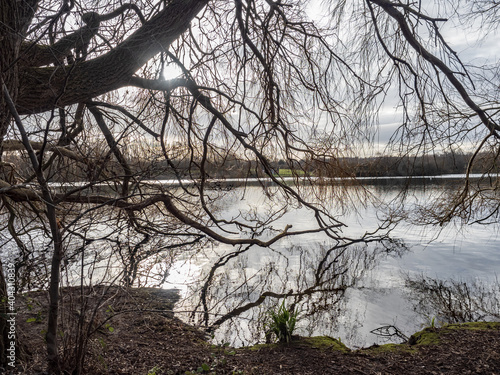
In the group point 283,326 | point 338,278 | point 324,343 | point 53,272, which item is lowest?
point 338,278

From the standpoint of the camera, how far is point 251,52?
13.4 ft

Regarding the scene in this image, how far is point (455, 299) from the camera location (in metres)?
4.93

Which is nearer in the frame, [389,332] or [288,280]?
[389,332]

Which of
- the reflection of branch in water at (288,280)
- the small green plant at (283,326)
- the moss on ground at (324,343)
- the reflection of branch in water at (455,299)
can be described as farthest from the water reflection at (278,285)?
the reflection of branch in water at (455,299)

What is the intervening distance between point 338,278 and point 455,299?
1716mm

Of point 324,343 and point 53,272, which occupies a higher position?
point 53,272

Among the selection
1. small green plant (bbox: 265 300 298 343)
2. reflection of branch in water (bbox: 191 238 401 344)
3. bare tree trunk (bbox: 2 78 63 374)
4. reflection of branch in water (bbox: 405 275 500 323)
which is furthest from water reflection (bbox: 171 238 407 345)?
bare tree trunk (bbox: 2 78 63 374)

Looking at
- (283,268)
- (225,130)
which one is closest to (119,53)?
(225,130)

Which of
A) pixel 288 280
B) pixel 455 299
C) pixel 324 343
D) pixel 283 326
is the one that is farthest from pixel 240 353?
pixel 455 299

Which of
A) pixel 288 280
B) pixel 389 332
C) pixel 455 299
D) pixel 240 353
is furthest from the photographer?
pixel 288 280

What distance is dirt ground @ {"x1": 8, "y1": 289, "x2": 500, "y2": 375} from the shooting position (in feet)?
8.31

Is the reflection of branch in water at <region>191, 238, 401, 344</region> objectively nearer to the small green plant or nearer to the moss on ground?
the small green plant

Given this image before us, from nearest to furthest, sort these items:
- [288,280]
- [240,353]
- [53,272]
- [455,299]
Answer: [53,272] → [240,353] → [455,299] → [288,280]

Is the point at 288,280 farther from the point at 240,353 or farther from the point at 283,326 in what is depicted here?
the point at 240,353
